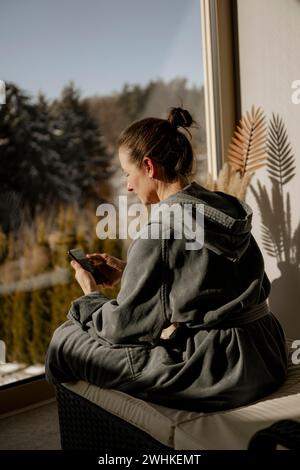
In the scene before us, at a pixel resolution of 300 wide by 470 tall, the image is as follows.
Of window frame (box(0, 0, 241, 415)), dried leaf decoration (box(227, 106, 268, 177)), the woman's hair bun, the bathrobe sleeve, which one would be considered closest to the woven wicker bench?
the bathrobe sleeve

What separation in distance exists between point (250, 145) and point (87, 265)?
3.86 feet

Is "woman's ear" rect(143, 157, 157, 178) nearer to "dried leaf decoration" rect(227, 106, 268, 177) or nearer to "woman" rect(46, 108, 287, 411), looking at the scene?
"woman" rect(46, 108, 287, 411)

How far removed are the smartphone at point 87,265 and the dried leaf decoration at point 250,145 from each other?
105 cm

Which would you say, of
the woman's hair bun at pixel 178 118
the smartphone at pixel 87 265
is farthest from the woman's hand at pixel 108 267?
the woman's hair bun at pixel 178 118

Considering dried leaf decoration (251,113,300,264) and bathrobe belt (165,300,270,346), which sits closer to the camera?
bathrobe belt (165,300,270,346)

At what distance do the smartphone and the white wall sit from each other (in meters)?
1.10

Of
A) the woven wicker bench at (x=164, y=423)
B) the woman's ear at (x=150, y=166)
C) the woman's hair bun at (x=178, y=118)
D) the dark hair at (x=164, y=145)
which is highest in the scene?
the woman's hair bun at (x=178, y=118)

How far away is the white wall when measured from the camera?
8.82ft

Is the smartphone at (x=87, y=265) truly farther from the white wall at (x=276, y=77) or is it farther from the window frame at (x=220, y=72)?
the window frame at (x=220, y=72)

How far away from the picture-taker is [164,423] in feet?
5.14

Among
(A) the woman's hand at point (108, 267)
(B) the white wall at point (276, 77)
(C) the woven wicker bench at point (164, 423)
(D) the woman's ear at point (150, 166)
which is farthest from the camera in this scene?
(B) the white wall at point (276, 77)

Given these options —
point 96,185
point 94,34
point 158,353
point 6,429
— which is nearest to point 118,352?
point 158,353

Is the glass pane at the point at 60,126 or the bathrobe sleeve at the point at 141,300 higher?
the glass pane at the point at 60,126

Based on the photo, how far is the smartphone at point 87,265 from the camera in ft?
6.72
